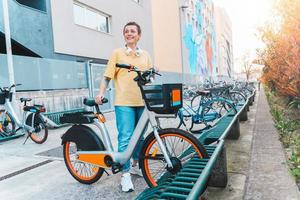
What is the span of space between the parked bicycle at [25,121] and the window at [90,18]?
7.11 meters

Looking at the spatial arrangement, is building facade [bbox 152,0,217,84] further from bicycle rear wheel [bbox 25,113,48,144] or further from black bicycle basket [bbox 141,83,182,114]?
black bicycle basket [bbox 141,83,182,114]

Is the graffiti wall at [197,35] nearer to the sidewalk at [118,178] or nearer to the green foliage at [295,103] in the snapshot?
the green foliage at [295,103]

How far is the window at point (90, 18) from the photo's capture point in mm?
13677

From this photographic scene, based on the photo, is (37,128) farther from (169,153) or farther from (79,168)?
(169,153)

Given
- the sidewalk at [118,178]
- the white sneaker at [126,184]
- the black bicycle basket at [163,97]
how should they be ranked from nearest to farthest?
1. the black bicycle basket at [163,97]
2. the sidewalk at [118,178]
3. the white sneaker at [126,184]

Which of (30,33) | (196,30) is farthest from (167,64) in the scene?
(30,33)

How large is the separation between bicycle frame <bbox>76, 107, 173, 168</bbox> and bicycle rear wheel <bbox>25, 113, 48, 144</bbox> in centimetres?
325

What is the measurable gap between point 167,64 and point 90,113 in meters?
23.9

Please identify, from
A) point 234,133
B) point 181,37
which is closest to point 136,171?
point 234,133

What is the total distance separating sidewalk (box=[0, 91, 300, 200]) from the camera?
123 inches

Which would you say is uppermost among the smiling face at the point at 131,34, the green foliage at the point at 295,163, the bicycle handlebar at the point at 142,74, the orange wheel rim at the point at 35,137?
the smiling face at the point at 131,34

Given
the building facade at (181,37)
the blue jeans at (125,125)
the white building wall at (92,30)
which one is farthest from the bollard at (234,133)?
the building facade at (181,37)

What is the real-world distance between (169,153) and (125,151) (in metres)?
0.51

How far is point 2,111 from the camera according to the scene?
284 inches
